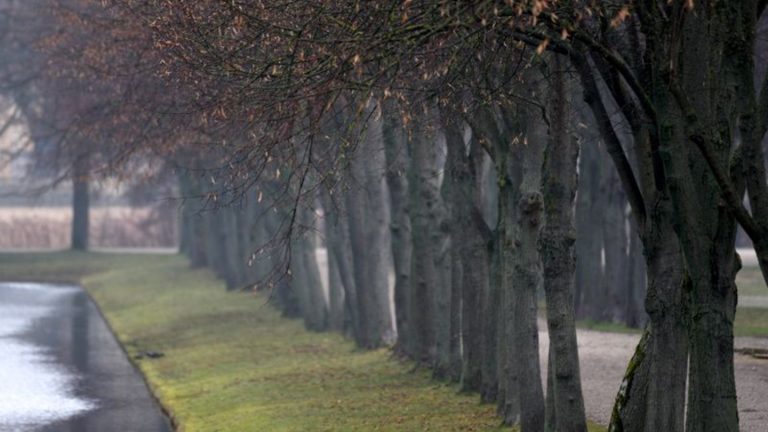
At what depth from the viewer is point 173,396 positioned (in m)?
26.8

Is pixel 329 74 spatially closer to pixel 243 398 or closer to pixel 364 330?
pixel 243 398

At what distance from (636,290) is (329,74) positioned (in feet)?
67.1

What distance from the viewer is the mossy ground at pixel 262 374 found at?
21703mm

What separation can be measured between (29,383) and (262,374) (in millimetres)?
4497

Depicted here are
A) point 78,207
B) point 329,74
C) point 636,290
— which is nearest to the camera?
point 329,74

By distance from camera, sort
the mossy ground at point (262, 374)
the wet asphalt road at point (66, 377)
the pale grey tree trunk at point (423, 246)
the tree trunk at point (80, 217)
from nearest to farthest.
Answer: the mossy ground at point (262, 374), the wet asphalt road at point (66, 377), the pale grey tree trunk at point (423, 246), the tree trunk at point (80, 217)

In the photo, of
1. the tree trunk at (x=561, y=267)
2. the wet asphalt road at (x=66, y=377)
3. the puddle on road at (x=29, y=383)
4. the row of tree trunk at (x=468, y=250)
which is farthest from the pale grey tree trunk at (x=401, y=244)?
the tree trunk at (x=561, y=267)

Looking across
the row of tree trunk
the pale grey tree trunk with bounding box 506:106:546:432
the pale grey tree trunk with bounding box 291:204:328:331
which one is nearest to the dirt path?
the pale grey tree trunk with bounding box 506:106:546:432

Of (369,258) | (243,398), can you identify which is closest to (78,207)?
(369,258)

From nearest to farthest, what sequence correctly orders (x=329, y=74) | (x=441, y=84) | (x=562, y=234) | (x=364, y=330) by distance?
(x=329, y=74) → (x=441, y=84) → (x=562, y=234) → (x=364, y=330)

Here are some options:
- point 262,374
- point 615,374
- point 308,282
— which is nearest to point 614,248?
point 308,282

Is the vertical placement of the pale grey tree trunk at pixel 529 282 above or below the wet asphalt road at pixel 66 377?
above

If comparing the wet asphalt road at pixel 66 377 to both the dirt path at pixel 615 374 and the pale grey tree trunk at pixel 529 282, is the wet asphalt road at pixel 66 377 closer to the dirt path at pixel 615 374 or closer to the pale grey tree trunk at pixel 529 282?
the dirt path at pixel 615 374

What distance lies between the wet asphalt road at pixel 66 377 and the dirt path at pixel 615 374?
255 inches
